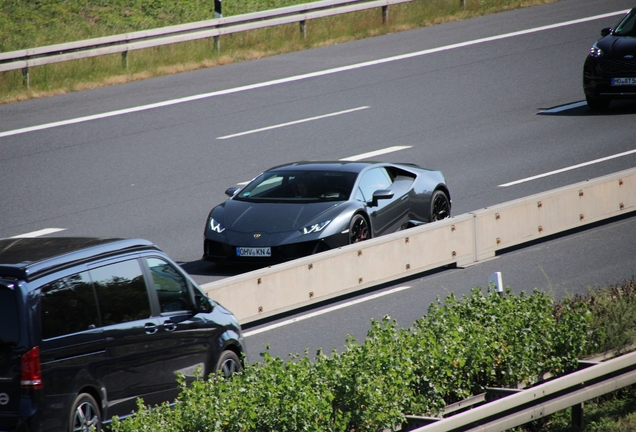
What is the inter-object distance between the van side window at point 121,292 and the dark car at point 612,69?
57.4 feet

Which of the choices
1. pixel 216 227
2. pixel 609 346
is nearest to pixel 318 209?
pixel 216 227

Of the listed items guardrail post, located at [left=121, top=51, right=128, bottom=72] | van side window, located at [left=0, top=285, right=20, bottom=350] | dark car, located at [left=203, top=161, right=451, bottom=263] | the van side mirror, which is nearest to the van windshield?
van side window, located at [left=0, top=285, right=20, bottom=350]

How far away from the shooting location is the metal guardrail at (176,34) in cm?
2484

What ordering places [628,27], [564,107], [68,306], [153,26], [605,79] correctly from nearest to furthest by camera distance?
[68,306], [605,79], [628,27], [564,107], [153,26]

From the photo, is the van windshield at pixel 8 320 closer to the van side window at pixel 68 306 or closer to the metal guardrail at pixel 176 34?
the van side window at pixel 68 306

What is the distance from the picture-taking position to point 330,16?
31266 millimetres

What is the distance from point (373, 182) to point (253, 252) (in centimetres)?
217

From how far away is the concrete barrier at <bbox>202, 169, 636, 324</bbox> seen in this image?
11.0m

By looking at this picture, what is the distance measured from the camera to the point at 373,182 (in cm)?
→ 1482

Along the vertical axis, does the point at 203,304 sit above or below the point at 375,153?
above

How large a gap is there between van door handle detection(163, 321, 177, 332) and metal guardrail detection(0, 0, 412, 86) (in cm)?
1735

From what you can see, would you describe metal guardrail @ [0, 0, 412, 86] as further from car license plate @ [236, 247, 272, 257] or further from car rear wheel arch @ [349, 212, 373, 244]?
car rear wheel arch @ [349, 212, 373, 244]

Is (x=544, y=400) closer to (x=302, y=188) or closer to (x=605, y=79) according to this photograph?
(x=302, y=188)

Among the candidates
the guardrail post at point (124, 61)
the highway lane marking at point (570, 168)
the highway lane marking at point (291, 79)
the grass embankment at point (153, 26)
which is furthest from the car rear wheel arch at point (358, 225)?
the guardrail post at point (124, 61)
